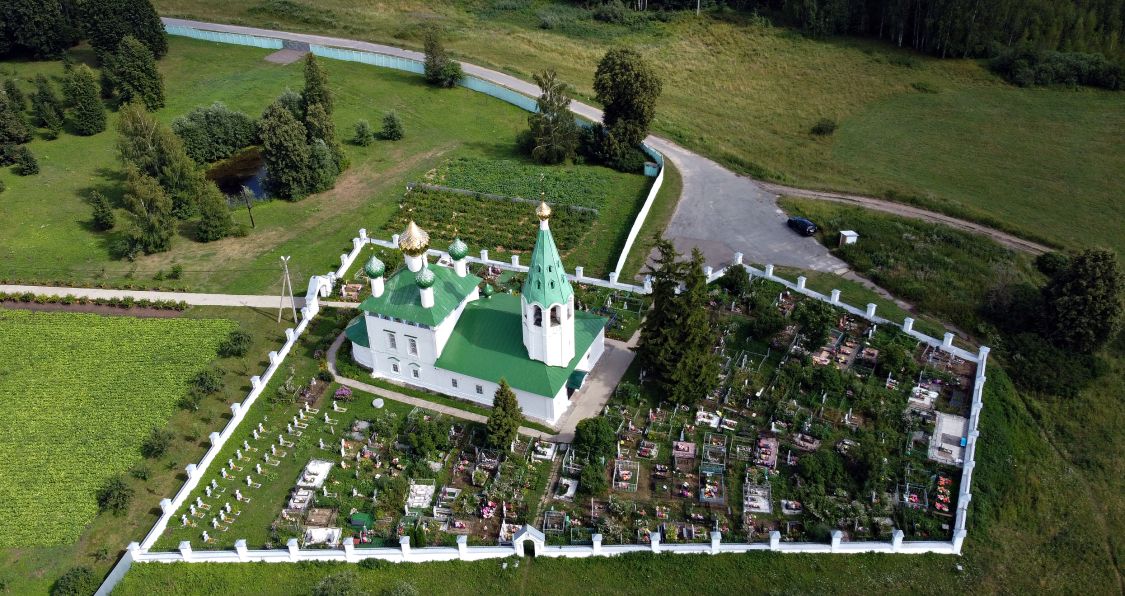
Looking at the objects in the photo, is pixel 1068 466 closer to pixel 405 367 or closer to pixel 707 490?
pixel 707 490

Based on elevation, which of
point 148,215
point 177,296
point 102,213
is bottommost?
point 177,296

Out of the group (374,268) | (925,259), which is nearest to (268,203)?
(374,268)

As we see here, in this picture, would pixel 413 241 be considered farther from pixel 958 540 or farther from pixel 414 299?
pixel 958 540

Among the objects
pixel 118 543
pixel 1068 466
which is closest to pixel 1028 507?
pixel 1068 466

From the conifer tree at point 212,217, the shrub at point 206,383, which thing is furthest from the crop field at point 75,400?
the conifer tree at point 212,217

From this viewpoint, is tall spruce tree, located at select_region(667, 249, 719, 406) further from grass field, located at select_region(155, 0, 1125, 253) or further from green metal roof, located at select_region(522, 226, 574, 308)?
grass field, located at select_region(155, 0, 1125, 253)

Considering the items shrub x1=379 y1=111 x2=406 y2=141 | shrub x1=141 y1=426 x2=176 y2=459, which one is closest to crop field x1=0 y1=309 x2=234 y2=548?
shrub x1=141 y1=426 x2=176 y2=459

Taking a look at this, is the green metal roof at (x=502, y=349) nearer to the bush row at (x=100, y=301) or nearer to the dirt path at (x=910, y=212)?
the bush row at (x=100, y=301)

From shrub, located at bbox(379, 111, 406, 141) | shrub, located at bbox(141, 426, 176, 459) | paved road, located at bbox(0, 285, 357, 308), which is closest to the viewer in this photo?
shrub, located at bbox(141, 426, 176, 459)
